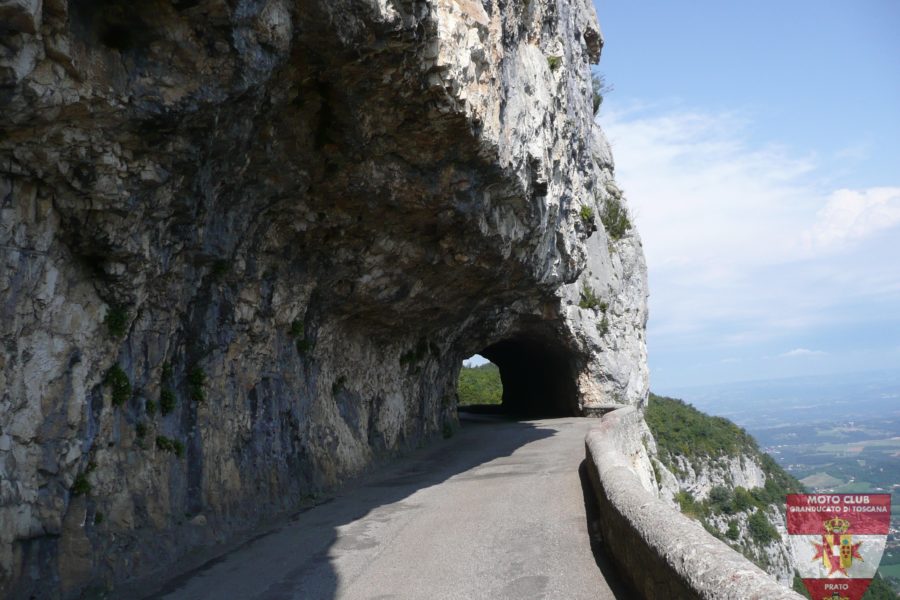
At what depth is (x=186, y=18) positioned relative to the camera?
24.3ft

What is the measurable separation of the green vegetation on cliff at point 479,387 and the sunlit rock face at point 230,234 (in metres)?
31.7

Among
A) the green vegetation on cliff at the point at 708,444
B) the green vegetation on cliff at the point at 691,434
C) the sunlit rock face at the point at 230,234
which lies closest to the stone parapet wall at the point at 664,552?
the sunlit rock face at the point at 230,234

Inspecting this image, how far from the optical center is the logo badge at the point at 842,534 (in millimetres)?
8070

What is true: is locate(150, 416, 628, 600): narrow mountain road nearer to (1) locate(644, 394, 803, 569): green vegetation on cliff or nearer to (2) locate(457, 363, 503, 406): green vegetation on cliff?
(1) locate(644, 394, 803, 569): green vegetation on cliff

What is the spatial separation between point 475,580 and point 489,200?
8.01m

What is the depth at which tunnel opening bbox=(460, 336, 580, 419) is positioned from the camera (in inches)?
1166

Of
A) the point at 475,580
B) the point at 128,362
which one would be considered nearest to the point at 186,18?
the point at 128,362

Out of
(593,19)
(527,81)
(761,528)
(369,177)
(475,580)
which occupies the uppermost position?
(593,19)

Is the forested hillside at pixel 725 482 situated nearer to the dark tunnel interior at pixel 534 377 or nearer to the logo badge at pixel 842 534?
the dark tunnel interior at pixel 534 377

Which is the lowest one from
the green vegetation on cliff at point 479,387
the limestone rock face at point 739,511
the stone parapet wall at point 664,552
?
the limestone rock face at point 739,511

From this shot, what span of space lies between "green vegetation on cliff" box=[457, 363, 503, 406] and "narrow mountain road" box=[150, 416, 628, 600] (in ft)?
111

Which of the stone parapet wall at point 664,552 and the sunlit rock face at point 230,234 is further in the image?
the sunlit rock face at point 230,234

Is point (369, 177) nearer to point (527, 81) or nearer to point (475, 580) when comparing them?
point (527, 81)

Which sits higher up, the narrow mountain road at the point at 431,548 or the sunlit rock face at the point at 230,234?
the sunlit rock face at the point at 230,234
